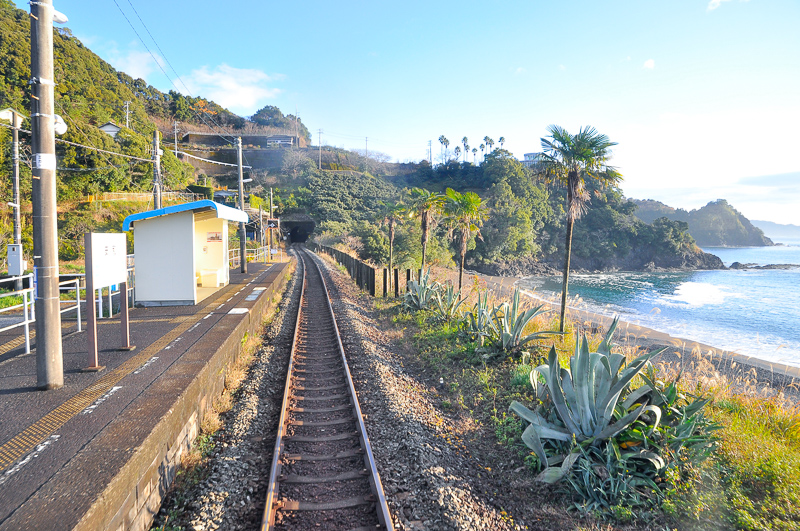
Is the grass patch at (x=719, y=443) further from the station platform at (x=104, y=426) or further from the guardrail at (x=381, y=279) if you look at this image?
the guardrail at (x=381, y=279)

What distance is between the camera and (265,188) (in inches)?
2926

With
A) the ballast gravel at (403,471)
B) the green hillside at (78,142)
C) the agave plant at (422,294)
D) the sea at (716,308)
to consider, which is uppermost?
the green hillside at (78,142)

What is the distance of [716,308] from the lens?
2867 cm

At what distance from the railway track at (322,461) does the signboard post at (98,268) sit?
274 cm

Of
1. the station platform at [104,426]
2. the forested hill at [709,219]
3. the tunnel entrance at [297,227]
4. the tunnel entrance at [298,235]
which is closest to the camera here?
the station platform at [104,426]

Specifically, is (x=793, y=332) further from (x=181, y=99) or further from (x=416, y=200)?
(x=181, y=99)

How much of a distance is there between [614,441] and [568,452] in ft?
1.58

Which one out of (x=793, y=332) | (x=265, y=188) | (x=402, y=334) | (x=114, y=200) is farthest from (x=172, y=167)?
(x=793, y=332)

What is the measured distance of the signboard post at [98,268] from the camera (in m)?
5.25

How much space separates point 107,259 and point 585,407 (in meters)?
6.51

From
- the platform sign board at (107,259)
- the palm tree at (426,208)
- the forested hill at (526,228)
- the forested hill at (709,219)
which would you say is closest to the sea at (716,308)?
the palm tree at (426,208)

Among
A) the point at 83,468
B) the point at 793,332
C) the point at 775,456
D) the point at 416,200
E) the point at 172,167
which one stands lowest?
the point at 793,332

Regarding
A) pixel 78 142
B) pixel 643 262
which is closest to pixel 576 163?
pixel 78 142

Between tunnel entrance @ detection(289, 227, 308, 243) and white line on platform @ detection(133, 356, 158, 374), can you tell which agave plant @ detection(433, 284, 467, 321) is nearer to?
white line on platform @ detection(133, 356, 158, 374)
